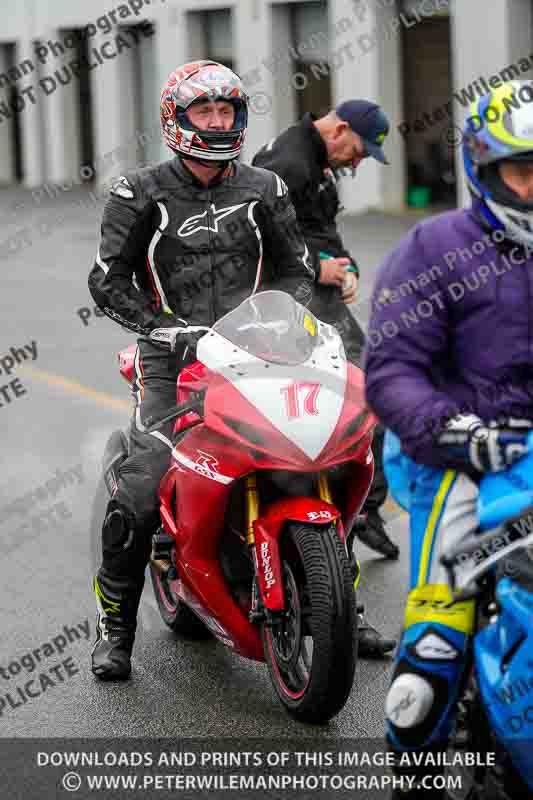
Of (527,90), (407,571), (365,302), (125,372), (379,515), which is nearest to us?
(527,90)

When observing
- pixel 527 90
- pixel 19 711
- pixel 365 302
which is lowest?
pixel 365 302

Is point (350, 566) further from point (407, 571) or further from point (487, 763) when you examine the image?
point (407, 571)

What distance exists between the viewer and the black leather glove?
3533mm

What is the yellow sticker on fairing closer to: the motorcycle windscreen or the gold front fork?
the motorcycle windscreen

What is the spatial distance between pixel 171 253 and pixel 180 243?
0.05 m

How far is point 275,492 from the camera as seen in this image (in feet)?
16.7

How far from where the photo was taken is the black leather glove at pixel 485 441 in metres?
3.53

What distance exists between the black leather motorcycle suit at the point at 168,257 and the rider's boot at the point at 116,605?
2 centimetres

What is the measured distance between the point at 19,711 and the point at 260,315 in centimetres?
164

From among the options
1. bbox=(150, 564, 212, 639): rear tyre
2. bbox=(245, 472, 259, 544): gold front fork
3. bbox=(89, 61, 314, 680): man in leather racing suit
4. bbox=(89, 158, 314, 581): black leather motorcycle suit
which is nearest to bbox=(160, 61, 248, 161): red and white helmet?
bbox=(89, 61, 314, 680): man in leather racing suit

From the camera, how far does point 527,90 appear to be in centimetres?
372

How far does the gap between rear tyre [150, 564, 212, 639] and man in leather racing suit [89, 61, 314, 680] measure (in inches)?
12.1

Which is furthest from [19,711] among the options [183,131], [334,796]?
[183,131]

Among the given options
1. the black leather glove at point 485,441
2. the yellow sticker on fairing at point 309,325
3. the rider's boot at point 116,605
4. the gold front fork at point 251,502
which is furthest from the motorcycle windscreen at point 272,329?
the black leather glove at point 485,441
